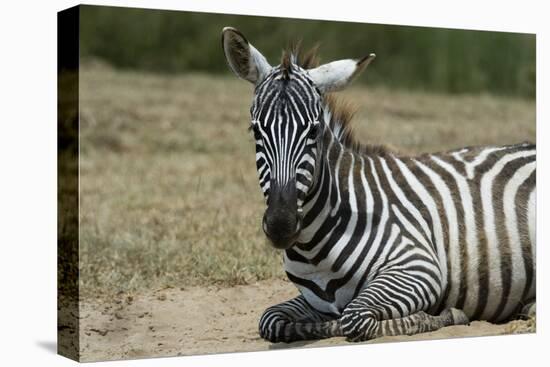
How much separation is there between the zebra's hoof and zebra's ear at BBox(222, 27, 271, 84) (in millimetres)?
2107

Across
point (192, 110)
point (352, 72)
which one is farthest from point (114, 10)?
point (352, 72)

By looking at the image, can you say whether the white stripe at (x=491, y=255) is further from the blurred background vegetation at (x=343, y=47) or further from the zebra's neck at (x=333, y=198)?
the blurred background vegetation at (x=343, y=47)

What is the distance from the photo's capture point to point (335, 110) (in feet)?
21.2

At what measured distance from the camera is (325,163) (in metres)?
6.25

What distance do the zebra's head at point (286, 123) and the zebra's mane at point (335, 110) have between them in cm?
12

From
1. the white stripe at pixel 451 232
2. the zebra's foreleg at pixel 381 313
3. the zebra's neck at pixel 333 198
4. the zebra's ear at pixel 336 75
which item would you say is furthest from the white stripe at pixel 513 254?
the zebra's ear at pixel 336 75

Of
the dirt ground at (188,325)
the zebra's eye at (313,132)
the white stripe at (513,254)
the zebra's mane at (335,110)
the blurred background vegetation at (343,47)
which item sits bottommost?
the dirt ground at (188,325)

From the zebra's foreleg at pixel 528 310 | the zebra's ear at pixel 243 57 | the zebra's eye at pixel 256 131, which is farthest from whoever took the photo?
the zebra's foreleg at pixel 528 310

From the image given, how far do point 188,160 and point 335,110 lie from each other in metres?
4.85

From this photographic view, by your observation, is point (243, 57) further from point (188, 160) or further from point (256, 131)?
point (188, 160)

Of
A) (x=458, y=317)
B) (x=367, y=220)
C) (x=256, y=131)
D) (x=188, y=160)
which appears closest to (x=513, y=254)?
(x=458, y=317)

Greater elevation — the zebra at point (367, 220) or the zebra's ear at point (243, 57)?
the zebra's ear at point (243, 57)

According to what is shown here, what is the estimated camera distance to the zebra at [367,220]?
589 centimetres

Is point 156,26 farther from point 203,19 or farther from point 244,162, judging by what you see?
point 244,162
